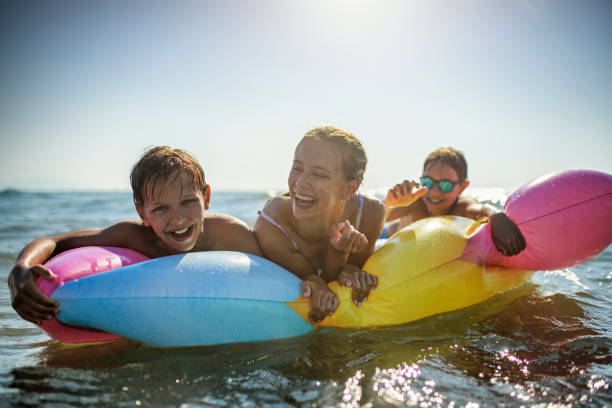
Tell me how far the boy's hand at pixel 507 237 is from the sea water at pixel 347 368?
0.55 m

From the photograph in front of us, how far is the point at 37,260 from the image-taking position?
238 cm

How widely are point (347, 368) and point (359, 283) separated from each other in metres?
0.65

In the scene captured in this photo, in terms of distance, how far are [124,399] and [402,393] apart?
1261 mm

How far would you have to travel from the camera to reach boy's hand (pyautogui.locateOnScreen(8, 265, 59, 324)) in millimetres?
2146

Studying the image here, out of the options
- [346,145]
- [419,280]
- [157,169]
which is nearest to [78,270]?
[157,169]

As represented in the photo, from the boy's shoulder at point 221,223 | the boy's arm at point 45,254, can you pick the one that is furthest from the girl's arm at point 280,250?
the boy's arm at point 45,254

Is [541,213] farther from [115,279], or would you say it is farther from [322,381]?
[115,279]

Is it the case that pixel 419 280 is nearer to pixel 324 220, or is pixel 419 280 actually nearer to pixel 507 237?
pixel 507 237

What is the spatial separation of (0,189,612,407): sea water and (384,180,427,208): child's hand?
1109 millimetres

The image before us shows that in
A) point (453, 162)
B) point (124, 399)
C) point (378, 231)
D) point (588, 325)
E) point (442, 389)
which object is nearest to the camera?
point (124, 399)

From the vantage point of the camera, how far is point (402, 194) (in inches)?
149

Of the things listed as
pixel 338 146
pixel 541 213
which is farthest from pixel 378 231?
pixel 541 213

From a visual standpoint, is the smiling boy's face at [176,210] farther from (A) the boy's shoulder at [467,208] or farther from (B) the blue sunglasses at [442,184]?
(A) the boy's shoulder at [467,208]

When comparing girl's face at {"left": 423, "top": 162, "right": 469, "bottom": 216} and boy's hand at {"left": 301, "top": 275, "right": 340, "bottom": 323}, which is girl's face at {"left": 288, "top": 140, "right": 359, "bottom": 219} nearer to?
boy's hand at {"left": 301, "top": 275, "right": 340, "bottom": 323}
